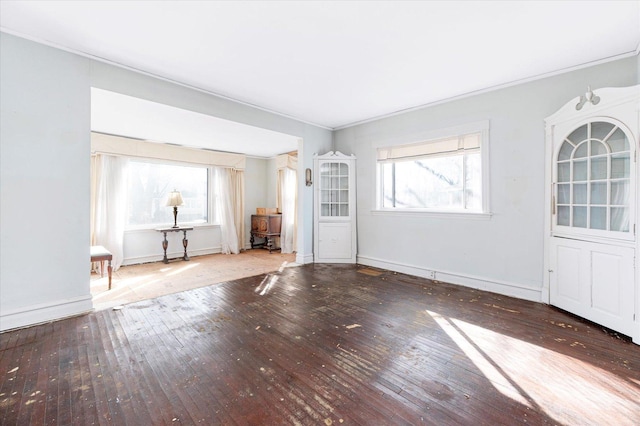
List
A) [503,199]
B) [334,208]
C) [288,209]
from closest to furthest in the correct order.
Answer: [503,199], [334,208], [288,209]

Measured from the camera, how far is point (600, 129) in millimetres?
2867

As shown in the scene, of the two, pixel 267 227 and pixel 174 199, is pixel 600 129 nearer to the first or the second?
pixel 267 227

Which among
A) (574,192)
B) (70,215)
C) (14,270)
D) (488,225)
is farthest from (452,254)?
(14,270)

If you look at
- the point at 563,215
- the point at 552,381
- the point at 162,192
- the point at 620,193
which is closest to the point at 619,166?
the point at 620,193

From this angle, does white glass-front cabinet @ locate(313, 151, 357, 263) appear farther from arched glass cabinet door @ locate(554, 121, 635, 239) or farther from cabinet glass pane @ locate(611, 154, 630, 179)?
cabinet glass pane @ locate(611, 154, 630, 179)

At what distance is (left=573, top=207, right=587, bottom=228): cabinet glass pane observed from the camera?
9.85ft

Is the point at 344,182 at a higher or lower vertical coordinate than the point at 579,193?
higher

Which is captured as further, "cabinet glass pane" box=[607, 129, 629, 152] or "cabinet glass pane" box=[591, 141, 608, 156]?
"cabinet glass pane" box=[591, 141, 608, 156]

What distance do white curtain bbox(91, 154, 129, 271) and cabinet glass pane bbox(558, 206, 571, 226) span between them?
270 inches

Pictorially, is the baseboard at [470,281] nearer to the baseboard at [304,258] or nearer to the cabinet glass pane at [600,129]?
the baseboard at [304,258]

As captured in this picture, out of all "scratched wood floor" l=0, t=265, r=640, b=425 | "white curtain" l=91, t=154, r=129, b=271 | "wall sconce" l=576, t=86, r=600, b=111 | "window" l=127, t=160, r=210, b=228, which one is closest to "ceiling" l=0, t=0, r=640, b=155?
"wall sconce" l=576, t=86, r=600, b=111

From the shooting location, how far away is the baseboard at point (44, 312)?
264cm

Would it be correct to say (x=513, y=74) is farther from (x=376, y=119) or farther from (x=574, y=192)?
(x=376, y=119)

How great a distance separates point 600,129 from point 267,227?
6.06 metres
